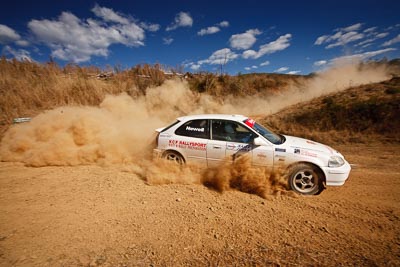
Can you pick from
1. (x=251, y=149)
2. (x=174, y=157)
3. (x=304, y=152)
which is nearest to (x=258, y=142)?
(x=251, y=149)

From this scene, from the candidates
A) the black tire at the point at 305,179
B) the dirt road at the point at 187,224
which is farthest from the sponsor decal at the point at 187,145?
the black tire at the point at 305,179

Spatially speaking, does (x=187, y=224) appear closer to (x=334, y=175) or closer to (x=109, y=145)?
(x=334, y=175)

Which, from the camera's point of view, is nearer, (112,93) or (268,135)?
(268,135)

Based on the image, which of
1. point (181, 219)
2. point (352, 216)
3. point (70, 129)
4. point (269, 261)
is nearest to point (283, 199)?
point (352, 216)

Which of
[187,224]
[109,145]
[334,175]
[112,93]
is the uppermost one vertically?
[112,93]

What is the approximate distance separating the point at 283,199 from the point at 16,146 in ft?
25.6

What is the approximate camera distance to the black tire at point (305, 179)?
4.09 m

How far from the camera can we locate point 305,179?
412 centimetres

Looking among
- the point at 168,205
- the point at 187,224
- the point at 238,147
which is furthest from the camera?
the point at 238,147

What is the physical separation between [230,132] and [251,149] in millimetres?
658

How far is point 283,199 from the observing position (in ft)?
12.7

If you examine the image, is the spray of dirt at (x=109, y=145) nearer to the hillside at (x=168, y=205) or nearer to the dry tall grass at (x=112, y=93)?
the hillside at (x=168, y=205)

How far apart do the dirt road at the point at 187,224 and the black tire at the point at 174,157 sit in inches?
28.5

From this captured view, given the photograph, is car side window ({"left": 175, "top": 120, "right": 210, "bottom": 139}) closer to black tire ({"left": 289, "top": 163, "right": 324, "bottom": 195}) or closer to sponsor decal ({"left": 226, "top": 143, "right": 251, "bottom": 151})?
sponsor decal ({"left": 226, "top": 143, "right": 251, "bottom": 151})
